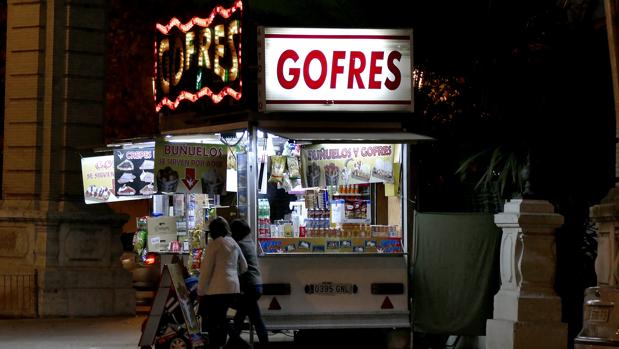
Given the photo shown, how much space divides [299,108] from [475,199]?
12.7 ft

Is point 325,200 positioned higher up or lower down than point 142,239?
higher up

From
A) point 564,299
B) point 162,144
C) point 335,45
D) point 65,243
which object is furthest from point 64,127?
point 564,299

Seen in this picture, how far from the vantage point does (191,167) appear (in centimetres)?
1684

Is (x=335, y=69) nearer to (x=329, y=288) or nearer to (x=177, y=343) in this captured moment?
(x=329, y=288)

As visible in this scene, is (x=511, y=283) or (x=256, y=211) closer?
(x=511, y=283)

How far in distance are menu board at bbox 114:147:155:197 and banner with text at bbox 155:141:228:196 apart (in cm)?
129

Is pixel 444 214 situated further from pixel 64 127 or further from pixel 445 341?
pixel 64 127

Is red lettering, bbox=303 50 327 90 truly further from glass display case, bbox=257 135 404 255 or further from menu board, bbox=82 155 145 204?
menu board, bbox=82 155 145 204

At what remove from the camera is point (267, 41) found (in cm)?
1623

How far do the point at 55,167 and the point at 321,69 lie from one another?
7359 millimetres

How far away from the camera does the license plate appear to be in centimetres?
1614

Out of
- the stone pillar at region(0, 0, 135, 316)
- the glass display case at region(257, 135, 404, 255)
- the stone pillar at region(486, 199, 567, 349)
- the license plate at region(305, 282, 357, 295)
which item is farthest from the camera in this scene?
the stone pillar at region(0, 0, 135, 316)

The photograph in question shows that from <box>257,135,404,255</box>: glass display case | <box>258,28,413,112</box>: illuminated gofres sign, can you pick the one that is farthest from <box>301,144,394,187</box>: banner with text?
<box>258,28,413,112</box>: illuminated gofres sign

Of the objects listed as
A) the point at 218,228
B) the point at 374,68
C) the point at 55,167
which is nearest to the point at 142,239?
the point at 218,228
